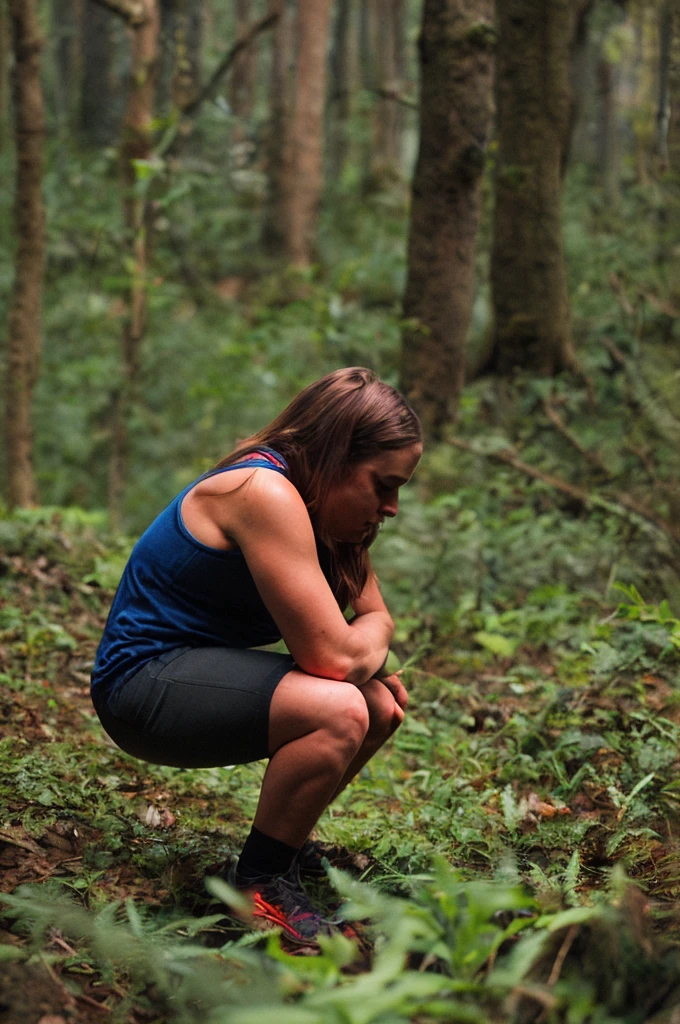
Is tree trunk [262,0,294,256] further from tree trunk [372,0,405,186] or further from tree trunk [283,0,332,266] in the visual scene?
tree trunk [372,0,405,186]

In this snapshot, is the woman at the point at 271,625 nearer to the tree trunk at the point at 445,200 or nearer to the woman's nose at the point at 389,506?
the woman's nose at the point at 389,506

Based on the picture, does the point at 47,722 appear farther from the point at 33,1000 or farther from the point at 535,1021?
the point at 535,1021

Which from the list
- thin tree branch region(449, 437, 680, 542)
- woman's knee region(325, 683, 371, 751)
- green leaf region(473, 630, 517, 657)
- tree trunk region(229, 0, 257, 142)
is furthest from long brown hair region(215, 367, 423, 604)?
→ tree trunk region(229, 0, 257, 142)

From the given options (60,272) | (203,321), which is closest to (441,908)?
(203,321)

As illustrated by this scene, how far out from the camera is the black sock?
99.2 inches

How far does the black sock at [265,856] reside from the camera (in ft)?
8.27

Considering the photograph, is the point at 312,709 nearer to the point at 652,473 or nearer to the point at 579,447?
the point at 652,473

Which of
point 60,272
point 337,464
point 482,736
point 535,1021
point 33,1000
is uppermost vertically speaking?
point 60,272

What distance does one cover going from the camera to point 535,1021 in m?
1.64

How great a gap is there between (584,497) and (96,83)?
13894 mm

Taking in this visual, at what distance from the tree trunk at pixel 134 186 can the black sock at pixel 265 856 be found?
5.31m

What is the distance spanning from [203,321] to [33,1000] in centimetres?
1113

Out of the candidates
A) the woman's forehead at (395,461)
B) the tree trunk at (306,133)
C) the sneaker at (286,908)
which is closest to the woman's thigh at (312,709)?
the sneaker at (286,908)

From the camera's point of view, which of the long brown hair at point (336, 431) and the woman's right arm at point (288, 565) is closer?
the woman's right arm at point (288, 565)
